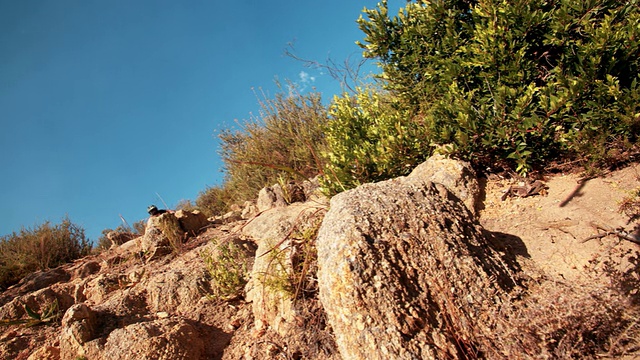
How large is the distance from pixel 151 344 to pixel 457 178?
2.80 m

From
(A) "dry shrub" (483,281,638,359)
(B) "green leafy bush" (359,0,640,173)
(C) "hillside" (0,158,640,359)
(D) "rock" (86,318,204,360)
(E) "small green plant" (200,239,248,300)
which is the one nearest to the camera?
(A) "dry shrub" (483,281,638,359)

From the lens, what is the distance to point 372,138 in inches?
171

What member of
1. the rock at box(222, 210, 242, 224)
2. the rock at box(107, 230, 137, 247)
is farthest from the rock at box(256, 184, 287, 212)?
the rock at box(107, 230, 137, 247)

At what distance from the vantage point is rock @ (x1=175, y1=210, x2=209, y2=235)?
5773 mm

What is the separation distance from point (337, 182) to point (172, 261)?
7.84ft

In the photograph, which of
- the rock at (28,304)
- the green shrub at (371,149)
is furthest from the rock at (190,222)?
the green shrub at (371,149)

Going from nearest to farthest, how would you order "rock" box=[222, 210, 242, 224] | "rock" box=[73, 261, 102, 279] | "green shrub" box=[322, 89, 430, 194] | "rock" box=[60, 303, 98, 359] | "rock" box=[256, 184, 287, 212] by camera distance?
"rock" box=[60, 303, 98, 359], "green shrub" box=[322, 89, 430, 194], "rock" box=[256, 184, 287, 212], "rock" box=[73, 261, 102, 279], "rock" box=[222, 210, 242, 224]

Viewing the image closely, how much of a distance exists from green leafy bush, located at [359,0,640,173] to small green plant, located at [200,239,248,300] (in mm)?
2237

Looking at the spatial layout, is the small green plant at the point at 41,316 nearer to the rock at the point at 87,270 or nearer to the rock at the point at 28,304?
the rock at the point at 28,304

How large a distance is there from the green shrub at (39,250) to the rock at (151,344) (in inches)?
202

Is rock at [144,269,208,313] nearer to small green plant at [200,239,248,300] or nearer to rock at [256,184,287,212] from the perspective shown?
small green plant at [200,239,248,300]

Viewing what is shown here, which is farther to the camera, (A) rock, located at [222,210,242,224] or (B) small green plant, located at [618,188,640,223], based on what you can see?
(A) rock, located at [222,210,242,224]

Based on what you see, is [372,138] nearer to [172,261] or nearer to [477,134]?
[477,134]

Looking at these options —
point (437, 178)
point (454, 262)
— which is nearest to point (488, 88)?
point (437, 178)
